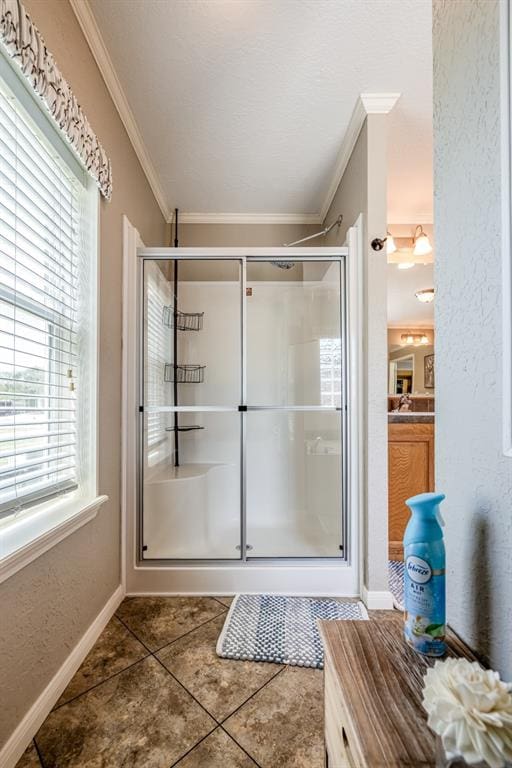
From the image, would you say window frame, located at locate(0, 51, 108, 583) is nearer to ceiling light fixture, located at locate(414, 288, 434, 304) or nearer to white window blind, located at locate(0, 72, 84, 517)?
white window blind, located at locate(0, 72, 84, 517)

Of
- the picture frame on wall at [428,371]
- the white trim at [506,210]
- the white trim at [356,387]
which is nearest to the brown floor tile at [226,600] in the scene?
the white trim at [356,387]

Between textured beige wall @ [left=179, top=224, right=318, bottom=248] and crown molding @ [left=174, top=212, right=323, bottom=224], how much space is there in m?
0.03

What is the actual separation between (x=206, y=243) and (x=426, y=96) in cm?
185

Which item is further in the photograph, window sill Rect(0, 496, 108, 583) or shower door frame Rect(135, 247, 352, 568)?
shower door frame Rect(135, 247, 352, 568)

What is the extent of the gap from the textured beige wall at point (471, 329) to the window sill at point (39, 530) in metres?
1.14

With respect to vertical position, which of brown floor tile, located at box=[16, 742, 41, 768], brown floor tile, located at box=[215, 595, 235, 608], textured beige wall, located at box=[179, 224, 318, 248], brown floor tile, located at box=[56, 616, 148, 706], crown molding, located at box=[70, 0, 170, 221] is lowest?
brown floor tile, located at box=[215, 595, 235, 608]

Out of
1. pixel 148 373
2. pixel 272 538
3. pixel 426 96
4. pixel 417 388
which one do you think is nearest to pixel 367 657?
pixel 272 538

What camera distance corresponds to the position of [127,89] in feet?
5.92

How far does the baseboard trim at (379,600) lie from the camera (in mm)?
1865

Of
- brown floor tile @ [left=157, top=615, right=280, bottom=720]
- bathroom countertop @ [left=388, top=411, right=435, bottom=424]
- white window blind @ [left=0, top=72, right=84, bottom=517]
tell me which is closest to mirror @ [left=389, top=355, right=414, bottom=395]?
bathroom countertop @ [left=388, top=411, right=435, bottom=424]

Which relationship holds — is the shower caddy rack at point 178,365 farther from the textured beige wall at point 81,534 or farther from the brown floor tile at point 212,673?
the brown floor tile at point 212,673

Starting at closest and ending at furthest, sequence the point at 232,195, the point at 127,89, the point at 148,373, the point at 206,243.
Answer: the point at 127,89
the point at 148,373
the point at 232,195
the point at 206,243

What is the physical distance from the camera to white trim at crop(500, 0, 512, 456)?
23.3 inches

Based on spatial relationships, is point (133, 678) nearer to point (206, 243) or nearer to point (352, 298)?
point (352, 298)
